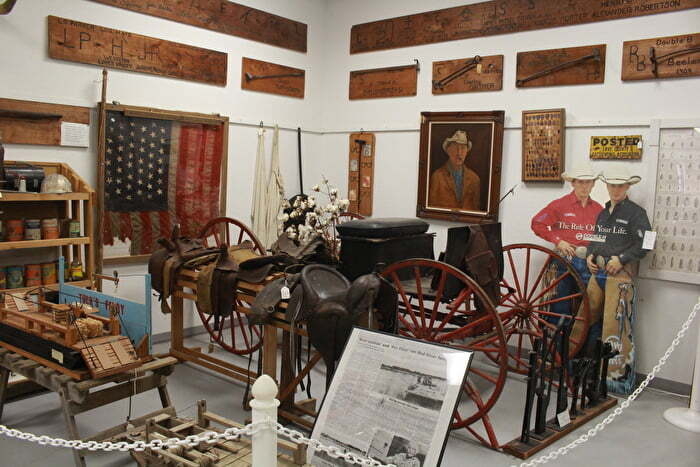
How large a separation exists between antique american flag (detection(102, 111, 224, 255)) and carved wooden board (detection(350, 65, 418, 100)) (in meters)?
1.69

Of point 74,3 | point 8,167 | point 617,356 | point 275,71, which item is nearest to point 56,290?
point 8,167

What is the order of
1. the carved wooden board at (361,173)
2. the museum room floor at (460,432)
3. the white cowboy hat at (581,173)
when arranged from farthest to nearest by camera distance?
the carved wooden board at (361,173), the white cowboy hat at (581,173), the museum room floor at (460,432)

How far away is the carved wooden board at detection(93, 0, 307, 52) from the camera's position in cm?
532

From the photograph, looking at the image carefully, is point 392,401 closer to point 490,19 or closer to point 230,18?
point 490,19

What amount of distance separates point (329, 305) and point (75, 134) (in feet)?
9.23

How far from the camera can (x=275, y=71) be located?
643 centimetres

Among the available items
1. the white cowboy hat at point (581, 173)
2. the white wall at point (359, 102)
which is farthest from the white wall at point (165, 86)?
the white cowboy hat at point (581, 173)

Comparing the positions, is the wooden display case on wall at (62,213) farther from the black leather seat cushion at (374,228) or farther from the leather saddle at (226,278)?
the black leather seat cushion at (374,228)

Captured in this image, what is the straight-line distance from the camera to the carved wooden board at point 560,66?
495 cm

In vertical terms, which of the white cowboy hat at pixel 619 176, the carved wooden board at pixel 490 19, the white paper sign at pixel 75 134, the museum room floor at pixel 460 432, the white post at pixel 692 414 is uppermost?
the carved wooden board at pixel 490 19

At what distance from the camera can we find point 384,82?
644 centimetres

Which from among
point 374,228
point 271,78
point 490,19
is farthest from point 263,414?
point 271,78

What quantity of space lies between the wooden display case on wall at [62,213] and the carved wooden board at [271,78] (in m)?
2.14

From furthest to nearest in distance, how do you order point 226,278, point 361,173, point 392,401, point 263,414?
point 361,173
point 226,278
point 392,401
point 263,414
